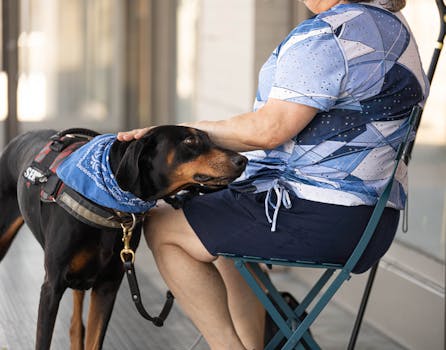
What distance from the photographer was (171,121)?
8578 mm

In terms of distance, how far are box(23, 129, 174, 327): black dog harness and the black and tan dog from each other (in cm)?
5

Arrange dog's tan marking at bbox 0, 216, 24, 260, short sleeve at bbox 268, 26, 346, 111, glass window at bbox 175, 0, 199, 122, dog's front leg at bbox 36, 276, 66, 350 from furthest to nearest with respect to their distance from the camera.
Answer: glass window at bbox 175, 0, 199, 122
dog's tan marking at bbox 0, 216, 24, 260
dog's front leg at bbox 36, 276, 66, 350
short sleeve at bbox 268, 26, 346, 111

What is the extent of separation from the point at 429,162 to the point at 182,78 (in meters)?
4.31

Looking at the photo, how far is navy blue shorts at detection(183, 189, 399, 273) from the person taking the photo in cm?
270

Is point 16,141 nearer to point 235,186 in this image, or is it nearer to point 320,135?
point 235,186

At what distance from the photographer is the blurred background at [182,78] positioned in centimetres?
412

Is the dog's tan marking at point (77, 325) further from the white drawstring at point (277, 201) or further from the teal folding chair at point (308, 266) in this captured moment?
the white drawstring at point (277, 201)

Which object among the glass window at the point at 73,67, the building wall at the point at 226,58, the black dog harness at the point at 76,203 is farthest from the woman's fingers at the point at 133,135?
the glass window at the point at 73,67

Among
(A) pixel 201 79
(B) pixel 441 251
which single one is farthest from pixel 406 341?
(A) pixel 201 79

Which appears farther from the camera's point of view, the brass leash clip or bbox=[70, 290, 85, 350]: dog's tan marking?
bbox=[70, 290, 85, 350]: dog's tan marking

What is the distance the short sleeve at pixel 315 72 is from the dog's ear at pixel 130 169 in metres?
0.42

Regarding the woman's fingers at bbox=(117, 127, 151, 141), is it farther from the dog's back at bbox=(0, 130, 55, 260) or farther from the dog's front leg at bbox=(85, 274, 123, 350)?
the dog's back at bbox=(0, 130, 55, 260)

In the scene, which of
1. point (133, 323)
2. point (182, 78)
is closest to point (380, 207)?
point (133, 323)

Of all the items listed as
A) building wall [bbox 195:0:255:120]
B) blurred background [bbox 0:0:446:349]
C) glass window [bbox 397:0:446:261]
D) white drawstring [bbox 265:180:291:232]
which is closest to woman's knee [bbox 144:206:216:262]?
white drawstring [bbox 265:180:291:232]
